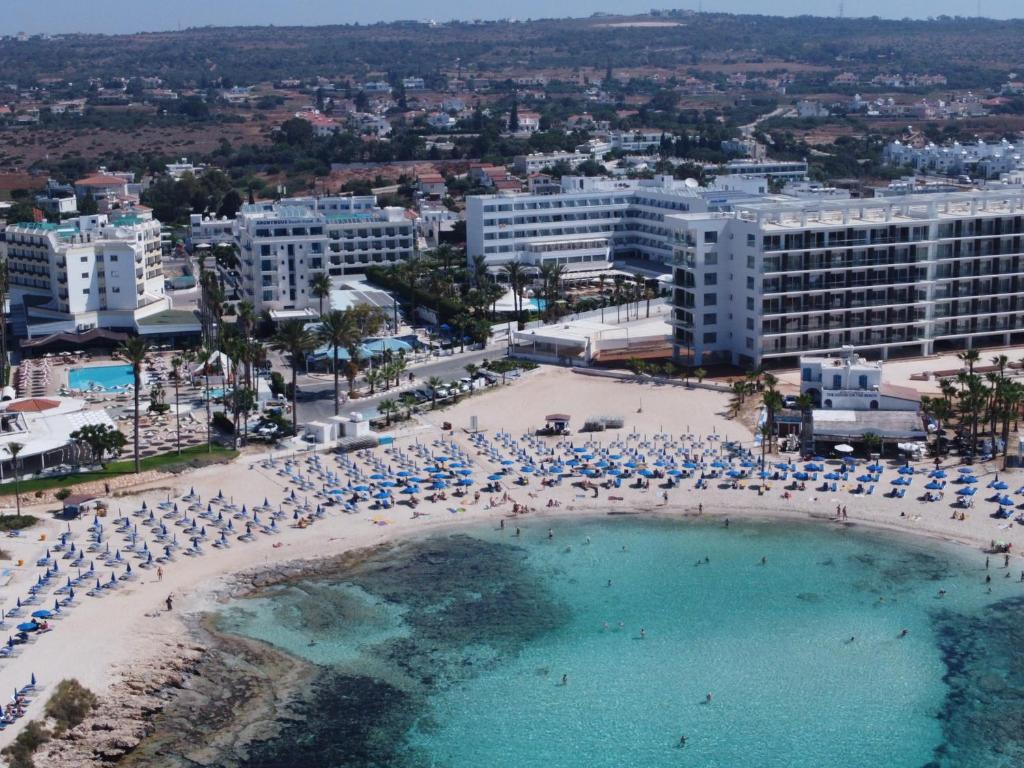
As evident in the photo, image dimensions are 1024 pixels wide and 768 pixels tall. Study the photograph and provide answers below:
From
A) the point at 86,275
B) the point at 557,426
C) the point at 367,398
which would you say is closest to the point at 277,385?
the point at 367,398

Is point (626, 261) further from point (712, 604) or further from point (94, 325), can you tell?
point (712, 604)

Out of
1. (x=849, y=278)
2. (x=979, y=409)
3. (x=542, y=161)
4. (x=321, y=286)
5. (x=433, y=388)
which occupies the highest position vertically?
(x=542, y=161)

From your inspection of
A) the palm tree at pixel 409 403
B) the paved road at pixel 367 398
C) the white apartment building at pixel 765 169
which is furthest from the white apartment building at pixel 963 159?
the palm tree at pixel 409 403

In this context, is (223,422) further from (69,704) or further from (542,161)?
(542,161)

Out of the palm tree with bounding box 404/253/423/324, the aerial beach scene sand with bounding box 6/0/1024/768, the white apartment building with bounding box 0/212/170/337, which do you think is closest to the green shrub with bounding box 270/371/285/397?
the aerial beach scene sand with bounding box 6/0/1024/768

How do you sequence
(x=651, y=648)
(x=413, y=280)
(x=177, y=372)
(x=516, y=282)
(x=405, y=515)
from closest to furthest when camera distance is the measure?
(x=651, y=648), (x=405, y=515), (x=177, y=372), (x=516, y=282), (x=413, y=280)
